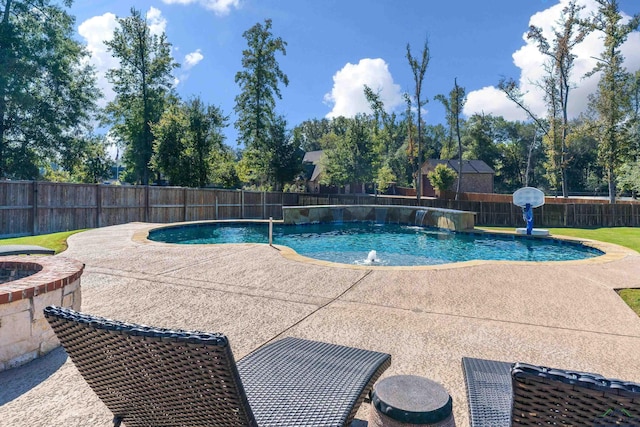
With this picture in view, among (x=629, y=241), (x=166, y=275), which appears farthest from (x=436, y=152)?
(x=166, y=275)

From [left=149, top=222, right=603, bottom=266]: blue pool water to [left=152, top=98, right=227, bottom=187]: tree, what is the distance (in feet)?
29.4

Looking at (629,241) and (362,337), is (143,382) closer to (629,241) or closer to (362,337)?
(362,337)

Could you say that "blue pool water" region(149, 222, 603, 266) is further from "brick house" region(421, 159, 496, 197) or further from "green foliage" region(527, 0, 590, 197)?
"brick house" region(421, 159, 496, 197)

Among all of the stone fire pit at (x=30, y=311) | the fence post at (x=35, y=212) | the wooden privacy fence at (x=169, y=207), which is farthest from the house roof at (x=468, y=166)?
the stone fire pit at (x=30, y=311)

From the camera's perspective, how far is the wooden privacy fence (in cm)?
1332

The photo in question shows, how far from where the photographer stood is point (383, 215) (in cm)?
1884

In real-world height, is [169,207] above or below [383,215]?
Answer: above

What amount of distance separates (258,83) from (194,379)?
103ft

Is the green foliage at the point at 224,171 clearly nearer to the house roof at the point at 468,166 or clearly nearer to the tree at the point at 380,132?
the tree at the point at 380,132

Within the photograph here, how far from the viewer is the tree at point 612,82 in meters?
21.0

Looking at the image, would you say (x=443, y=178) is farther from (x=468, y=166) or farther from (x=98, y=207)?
(x=98, y=207)

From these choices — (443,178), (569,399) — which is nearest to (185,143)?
(443,178)

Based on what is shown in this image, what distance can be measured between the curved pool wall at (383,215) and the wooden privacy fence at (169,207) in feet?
11.3

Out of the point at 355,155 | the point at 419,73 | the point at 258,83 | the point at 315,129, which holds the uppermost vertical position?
the point at 315,129
